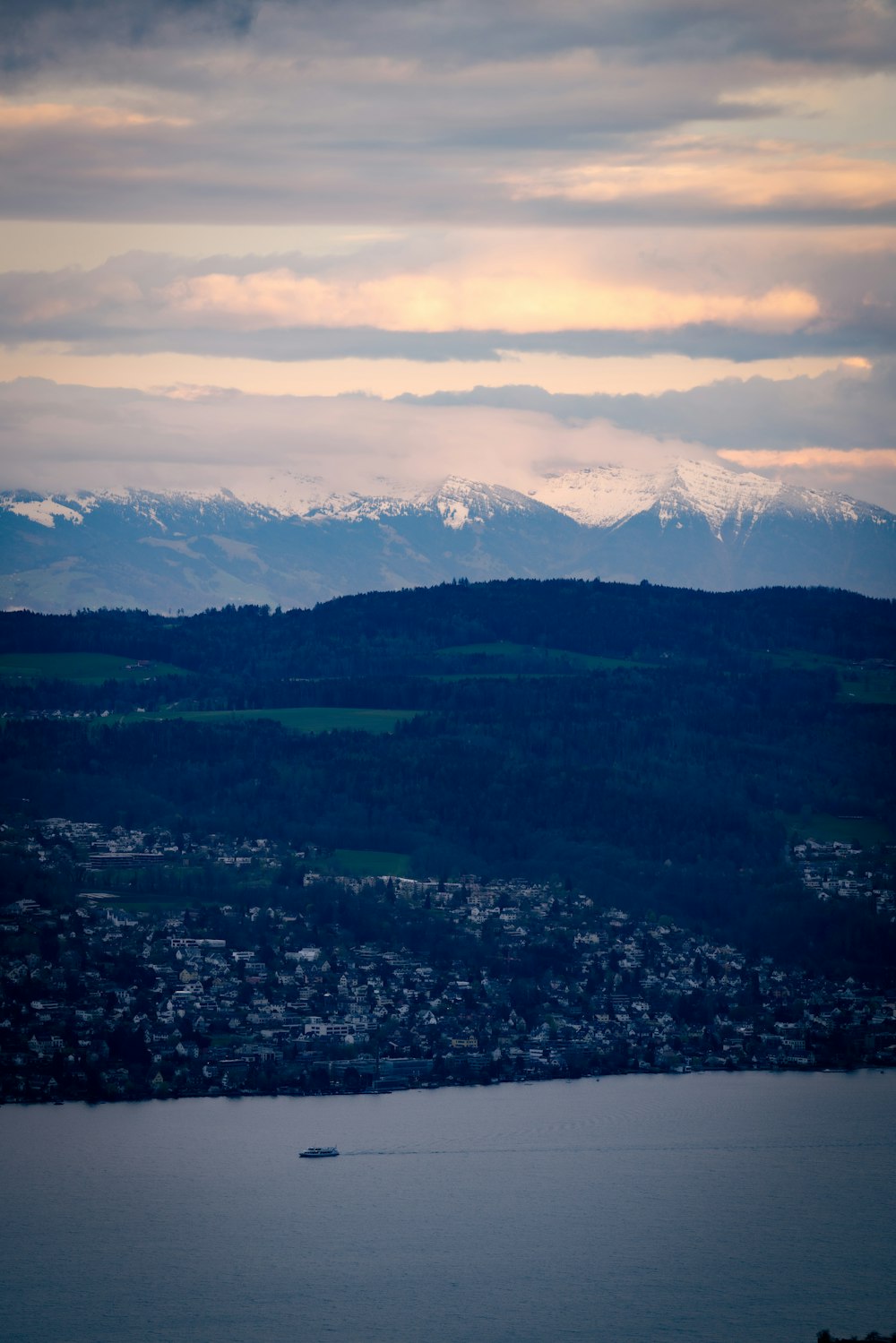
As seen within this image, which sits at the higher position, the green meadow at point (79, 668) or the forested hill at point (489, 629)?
the forested hill at point (489, 629)

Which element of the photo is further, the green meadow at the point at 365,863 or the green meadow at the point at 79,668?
the green meadow at the point at 79,668

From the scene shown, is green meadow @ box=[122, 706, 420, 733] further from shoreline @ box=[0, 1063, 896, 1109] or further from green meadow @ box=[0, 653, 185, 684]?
shoreline @ box=[0, 1063, 896, 1109]

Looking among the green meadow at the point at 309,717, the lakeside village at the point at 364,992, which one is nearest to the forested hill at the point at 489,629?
the green meadow at the point at 309,717

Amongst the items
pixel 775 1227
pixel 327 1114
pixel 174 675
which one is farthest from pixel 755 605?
pixel 775 1227

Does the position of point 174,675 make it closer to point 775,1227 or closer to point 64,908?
point 64,908

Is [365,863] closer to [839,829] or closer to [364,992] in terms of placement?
[364,992]

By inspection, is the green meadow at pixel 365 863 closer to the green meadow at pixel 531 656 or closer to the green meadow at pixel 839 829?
the green meadow at pixel 839 829

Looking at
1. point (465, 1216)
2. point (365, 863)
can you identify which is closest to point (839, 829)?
point (365, 863)
